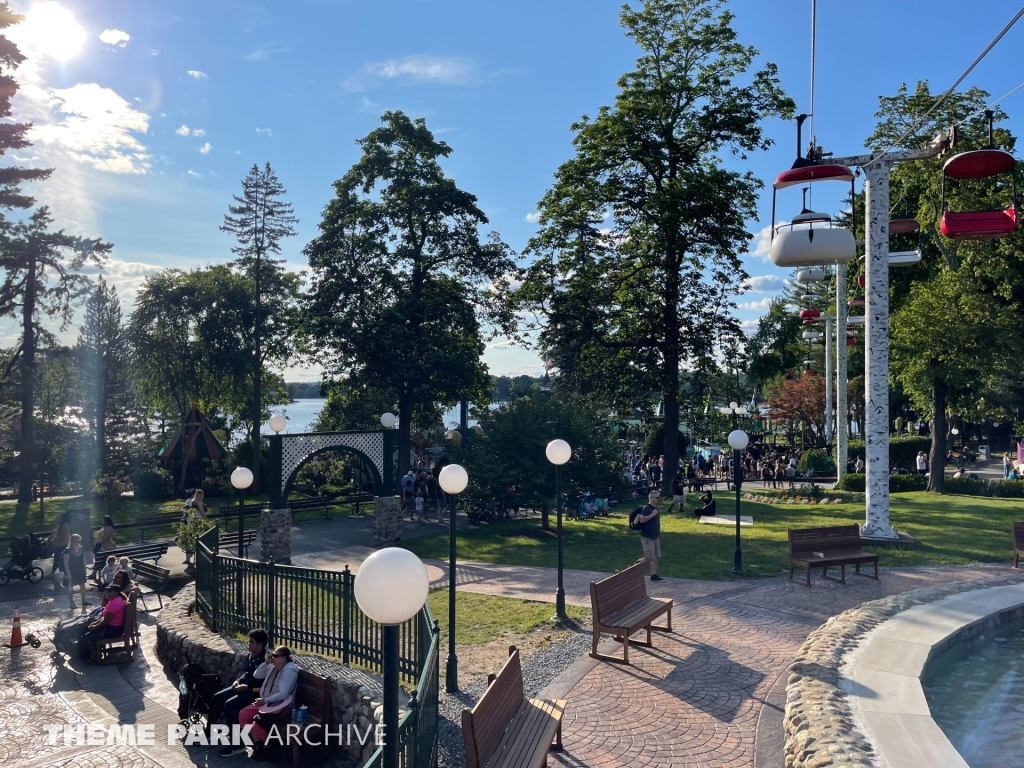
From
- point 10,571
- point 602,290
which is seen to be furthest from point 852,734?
point 602,290

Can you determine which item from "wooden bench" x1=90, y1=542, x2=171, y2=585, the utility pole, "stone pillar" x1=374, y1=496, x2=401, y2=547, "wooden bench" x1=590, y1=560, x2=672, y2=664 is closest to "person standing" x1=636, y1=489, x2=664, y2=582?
"wooden bench" x1=590, y1=560, x2=672, y2=664

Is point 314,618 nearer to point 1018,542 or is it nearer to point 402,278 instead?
point 1018,542

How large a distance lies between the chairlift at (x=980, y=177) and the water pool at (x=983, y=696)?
7083 mm

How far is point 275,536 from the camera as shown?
57.2 feet

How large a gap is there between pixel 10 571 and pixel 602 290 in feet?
60.8

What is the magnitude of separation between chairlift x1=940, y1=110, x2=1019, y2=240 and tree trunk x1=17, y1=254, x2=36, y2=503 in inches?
1178

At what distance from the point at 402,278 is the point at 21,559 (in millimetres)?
14473

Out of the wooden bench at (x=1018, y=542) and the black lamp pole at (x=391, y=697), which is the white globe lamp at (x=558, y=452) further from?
the wooden bench at (x=1018, y=542)

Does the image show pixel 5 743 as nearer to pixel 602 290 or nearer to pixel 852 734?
pixel 852 734

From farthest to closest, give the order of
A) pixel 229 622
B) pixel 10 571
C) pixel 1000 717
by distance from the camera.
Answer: pixel 10 571, pixel 229 622, pixel 1000 717

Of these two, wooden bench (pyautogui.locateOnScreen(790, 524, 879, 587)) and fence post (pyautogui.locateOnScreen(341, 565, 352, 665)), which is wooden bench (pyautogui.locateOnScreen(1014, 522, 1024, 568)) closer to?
wooden bench (pyautogui.locateOnScreen(790, 524, 879, 587))

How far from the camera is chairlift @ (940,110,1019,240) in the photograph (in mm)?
10820

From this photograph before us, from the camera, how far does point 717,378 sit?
968 inches

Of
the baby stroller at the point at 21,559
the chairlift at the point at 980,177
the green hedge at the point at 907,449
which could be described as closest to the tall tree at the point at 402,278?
the baby stroller at the point at 21,559
